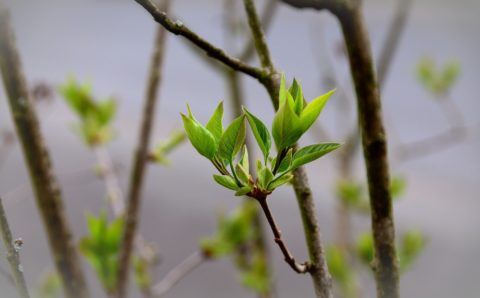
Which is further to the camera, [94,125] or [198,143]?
[94,125]

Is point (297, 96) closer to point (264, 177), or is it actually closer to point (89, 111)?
point (264, 177)

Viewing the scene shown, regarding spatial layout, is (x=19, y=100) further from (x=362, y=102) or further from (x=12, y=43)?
(x=362, y=102)

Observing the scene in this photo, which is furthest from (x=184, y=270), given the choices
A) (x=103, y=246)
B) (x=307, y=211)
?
(x=307, y=211)

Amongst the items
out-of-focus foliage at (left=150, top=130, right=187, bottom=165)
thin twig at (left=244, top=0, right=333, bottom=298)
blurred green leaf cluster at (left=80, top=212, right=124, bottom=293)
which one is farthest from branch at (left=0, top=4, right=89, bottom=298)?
thin twig at (left=244, top=0, right=333, bottom=298)

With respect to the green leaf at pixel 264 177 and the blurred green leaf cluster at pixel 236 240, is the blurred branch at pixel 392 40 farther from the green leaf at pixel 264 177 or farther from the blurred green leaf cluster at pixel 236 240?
the green leaf at pixel 264 177

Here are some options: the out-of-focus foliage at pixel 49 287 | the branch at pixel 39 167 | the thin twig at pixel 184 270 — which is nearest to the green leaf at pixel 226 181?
the branch at pixel 39 167

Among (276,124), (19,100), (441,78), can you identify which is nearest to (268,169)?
(276,124)

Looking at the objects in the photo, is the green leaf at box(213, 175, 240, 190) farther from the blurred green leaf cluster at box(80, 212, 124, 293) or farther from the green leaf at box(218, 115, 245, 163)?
the blurred green leaf cluster at box(80, 212, 124, 293)
